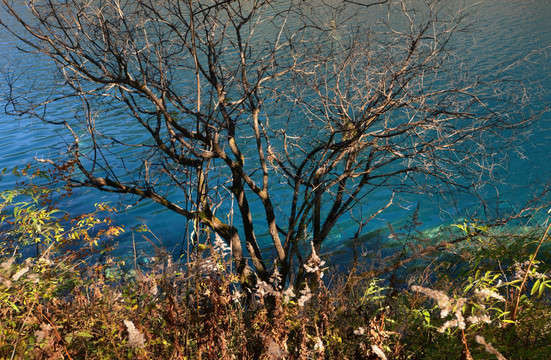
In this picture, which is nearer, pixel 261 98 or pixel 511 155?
pixel 261 98

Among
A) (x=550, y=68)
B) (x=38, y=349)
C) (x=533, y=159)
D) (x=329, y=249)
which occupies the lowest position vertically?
(x=329, y=249)

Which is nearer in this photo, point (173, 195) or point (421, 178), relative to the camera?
point (421, 178)

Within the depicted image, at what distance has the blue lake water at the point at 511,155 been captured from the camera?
961cm

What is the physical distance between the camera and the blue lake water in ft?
31.5

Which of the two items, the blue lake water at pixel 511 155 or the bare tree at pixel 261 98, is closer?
the bare tree at pixel 261 98

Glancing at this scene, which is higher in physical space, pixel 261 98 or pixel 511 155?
pixel 261 98

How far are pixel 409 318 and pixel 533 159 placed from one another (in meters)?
10.0

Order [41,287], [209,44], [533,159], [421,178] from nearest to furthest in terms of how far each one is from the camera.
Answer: [41,287], [209,44], [421,178], [533,159]

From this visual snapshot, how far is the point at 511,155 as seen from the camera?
11.0 meters

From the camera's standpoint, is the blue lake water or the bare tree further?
the blue lake water

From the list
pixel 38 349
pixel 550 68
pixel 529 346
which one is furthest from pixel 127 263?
pixel 550 68

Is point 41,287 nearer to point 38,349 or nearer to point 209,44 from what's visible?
point 38,349

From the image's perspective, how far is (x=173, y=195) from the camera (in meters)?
11.5

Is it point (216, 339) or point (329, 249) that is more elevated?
point (216, 339)
